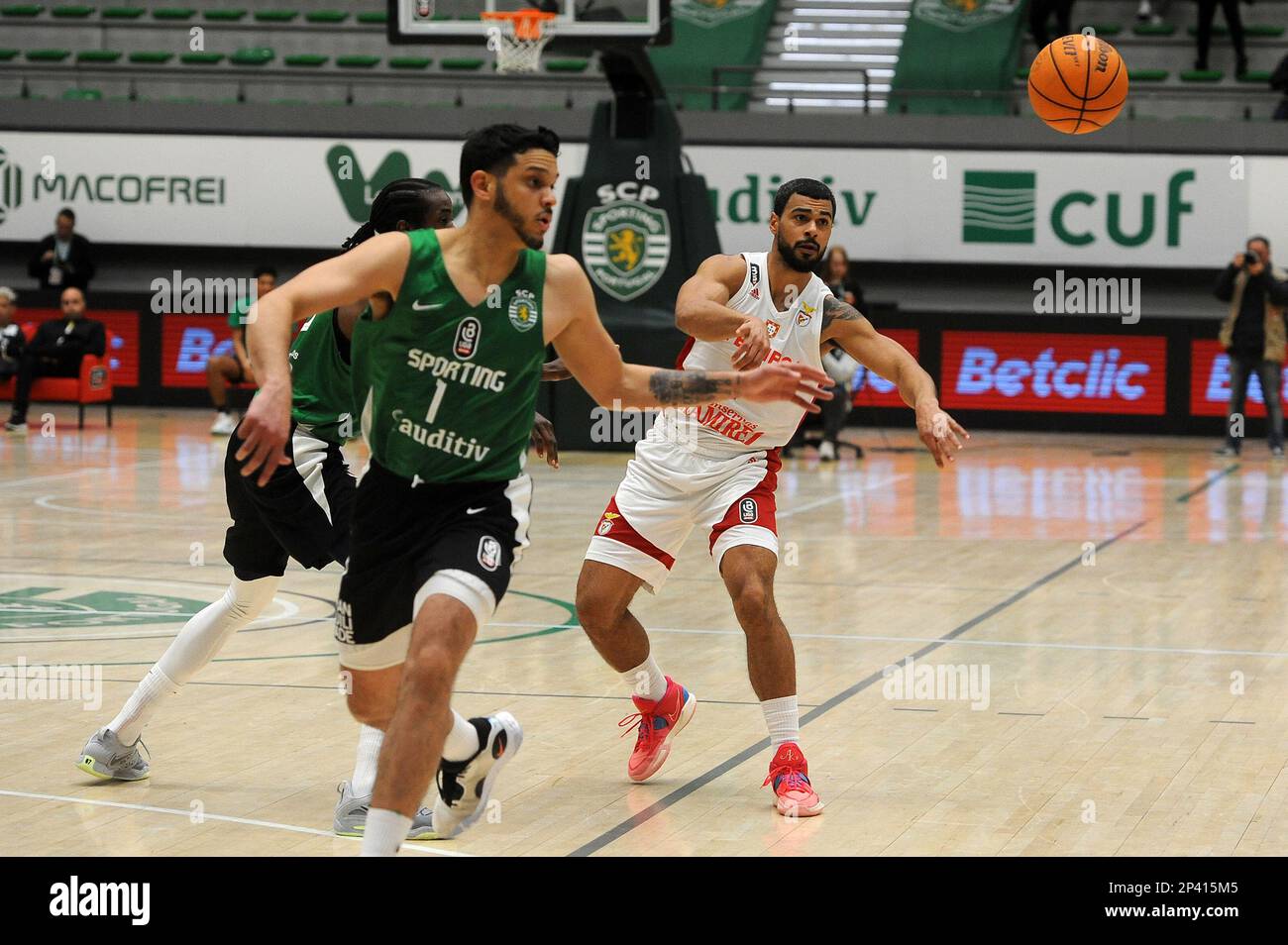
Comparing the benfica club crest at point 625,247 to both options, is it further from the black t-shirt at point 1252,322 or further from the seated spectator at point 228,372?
the black t-shirt at point 1252,322

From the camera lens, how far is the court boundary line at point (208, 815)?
4840mm

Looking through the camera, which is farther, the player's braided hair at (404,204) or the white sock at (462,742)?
the player's braided hair at (404,204)

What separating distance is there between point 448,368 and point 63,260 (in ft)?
62.8

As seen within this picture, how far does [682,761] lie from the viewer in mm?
6125

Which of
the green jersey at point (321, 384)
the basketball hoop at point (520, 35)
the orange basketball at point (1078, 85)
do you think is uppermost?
the basketball hoop at point (520, 35)

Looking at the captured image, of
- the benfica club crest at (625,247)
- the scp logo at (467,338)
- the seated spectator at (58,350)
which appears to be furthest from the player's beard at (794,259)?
the seated spectator at (58,350)

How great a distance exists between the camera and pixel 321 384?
18.3 ft

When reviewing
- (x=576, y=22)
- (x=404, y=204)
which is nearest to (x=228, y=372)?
(x=576, y=22)

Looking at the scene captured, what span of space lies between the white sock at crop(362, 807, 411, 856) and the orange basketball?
5.96 meters

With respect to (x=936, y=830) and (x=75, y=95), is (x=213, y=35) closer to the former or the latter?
(x=75, y=95)

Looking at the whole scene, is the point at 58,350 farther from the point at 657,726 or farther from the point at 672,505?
the point at 657,726

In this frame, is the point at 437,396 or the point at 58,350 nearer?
the point at 437,396

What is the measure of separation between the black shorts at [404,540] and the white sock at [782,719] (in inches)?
58.8

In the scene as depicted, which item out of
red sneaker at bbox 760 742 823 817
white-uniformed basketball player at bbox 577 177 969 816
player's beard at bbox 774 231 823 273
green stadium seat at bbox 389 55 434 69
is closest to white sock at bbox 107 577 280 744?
white-uniformed basketball player at bbox 577 177 969 816
